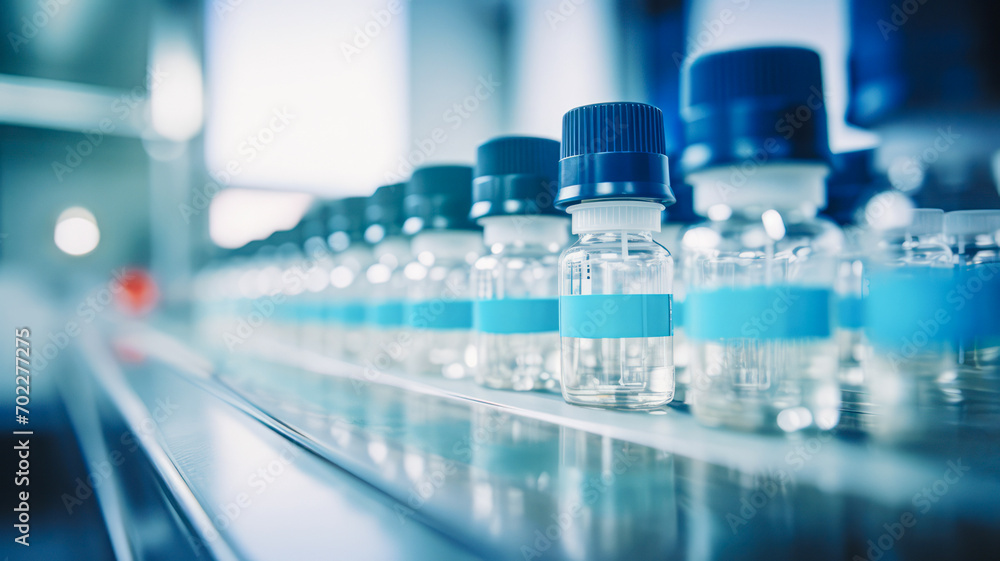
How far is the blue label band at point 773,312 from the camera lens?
0.52 meters

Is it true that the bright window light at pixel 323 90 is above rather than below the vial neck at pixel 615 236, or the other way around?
above

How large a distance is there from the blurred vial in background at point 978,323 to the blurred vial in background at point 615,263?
32cm

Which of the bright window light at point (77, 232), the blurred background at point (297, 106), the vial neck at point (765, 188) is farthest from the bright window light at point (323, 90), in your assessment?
the bright window light at point (77, 232)

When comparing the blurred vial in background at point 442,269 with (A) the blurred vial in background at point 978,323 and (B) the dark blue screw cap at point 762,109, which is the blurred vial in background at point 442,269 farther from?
(A) the blurred vial in background at point 978,323

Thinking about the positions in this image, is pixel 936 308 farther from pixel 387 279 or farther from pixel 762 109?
pixel 387 279

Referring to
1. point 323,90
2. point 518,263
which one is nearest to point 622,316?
point 518,263

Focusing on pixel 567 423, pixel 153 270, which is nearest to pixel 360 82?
pixel 567 423

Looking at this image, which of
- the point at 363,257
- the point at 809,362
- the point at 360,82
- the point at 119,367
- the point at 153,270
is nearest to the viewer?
the point at 809,362

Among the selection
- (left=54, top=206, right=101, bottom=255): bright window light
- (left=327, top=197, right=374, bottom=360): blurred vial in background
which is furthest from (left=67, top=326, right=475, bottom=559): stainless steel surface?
(left=54, top=206, right=101, bottom=255): bright window light

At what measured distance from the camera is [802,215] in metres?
0.58

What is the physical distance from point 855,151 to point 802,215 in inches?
16.3

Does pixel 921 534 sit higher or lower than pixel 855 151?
lower

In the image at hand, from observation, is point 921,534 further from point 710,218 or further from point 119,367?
point 119,367

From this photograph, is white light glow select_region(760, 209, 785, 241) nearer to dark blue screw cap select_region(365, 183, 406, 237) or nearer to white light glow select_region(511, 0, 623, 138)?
white light glow select_region(511, 0, 623, 138)
